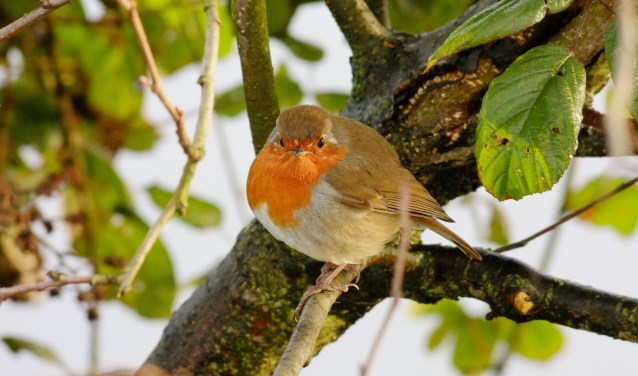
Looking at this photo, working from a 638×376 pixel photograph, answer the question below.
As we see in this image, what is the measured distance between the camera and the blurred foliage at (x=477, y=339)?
11.9 ft

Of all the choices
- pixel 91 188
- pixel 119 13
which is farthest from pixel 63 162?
pixel 119 13

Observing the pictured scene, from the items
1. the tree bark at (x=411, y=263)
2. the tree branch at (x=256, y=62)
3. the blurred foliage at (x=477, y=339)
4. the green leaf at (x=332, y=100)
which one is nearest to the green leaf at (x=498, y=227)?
the blurred foliage at (x=477, y=339)

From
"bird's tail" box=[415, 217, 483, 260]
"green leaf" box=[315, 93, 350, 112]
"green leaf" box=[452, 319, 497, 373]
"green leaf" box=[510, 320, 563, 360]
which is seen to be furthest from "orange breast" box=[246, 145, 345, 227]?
"green leaf" box=[510, 320, 563, 360]

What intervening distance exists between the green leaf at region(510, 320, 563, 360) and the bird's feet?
4.80 ft

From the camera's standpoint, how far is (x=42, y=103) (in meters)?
3.61

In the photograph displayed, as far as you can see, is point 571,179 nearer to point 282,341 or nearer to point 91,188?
point 282,341

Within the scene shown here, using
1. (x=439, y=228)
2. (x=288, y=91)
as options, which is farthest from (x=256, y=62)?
(x=288, y=91)

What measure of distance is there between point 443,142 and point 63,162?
1.73 metres

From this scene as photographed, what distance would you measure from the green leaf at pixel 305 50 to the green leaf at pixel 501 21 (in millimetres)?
1776

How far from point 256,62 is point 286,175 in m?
0.65

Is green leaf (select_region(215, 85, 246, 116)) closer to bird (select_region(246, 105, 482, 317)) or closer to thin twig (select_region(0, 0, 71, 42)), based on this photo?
bird (select_region(246, 105, 482, 317))

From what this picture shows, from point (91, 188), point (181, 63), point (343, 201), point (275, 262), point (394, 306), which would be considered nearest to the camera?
point (394, 306)

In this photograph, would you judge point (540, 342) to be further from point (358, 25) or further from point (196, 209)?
point (358, 25)

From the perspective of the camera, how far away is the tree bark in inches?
81.0
